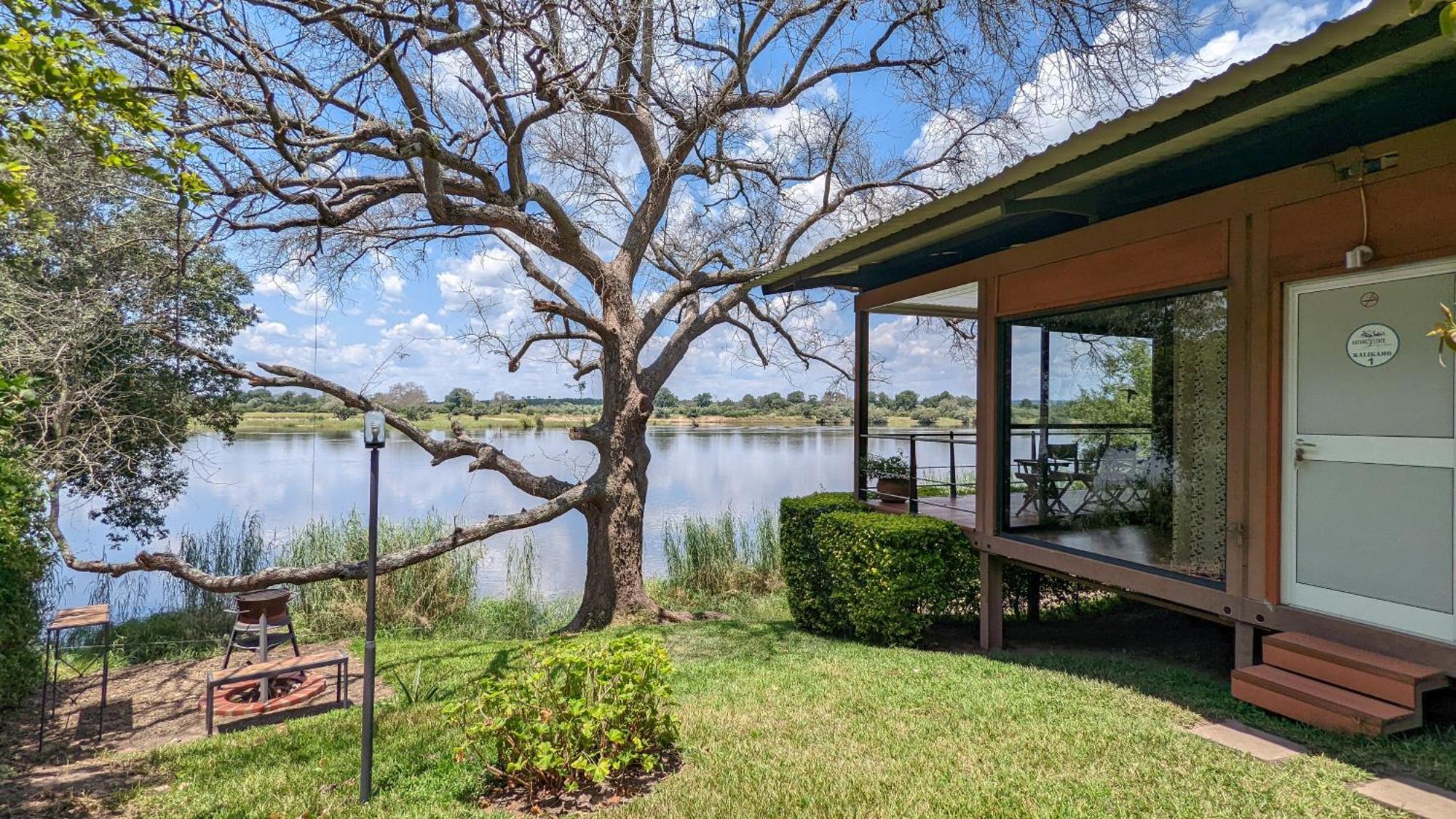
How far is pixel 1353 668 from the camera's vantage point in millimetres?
3225

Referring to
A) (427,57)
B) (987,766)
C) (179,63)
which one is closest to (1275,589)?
(987,766)

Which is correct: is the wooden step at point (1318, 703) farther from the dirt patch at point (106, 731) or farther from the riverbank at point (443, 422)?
the dirt patch at point (106, 731)

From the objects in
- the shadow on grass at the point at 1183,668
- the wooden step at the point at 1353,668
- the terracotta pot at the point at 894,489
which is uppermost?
the terracotta pot at the point at 894,489

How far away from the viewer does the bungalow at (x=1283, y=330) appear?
307 cm

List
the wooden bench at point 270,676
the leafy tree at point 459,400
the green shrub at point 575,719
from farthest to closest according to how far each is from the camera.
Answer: the leafy tree at point 459,400 < the wooden bench at point 270,676 < the green shrub at point 575,719

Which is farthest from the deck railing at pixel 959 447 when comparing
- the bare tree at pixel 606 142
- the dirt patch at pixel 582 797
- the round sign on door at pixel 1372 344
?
the dirt patch at pixel 582 797

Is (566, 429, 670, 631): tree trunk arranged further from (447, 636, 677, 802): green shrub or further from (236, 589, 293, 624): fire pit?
(447, 636, 677, 802): green shrub

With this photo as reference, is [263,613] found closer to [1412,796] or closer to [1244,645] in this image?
[1244,645]

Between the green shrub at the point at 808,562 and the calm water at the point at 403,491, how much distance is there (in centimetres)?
103

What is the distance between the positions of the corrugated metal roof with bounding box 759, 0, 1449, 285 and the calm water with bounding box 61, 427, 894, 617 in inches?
142

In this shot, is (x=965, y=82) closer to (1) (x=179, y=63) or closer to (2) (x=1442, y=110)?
(2) (x=1442, y=110)

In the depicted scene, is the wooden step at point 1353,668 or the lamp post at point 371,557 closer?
the wooden step at point 1353,668

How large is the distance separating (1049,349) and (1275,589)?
2465 mm

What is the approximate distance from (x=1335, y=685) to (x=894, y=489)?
375 cm
